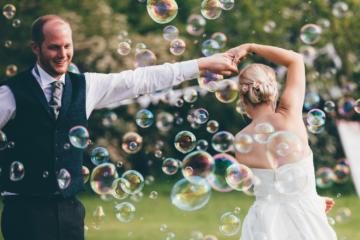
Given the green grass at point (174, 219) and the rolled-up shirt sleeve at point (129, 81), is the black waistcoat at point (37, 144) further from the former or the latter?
the green grass at point (174, 219)

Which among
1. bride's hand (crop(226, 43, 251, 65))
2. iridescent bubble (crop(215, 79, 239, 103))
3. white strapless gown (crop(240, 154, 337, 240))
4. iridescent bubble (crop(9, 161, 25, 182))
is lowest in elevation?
white strapless gown (crop(240, 154, 337, 240))

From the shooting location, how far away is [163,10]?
5.96 meters

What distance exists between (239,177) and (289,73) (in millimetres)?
709

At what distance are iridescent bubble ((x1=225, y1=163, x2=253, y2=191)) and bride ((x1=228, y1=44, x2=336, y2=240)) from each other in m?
0.28

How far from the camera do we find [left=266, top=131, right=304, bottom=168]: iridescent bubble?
4.54 meters

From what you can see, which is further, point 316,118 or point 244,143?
point 316,118

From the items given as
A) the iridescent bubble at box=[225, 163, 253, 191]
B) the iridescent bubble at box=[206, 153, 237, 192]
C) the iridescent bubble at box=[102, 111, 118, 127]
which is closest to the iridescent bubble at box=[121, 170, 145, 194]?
the iridescent bubble at box=[206, 153, 237, 192]

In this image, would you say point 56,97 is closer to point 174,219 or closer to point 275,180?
point 275,180

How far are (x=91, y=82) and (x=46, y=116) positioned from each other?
0.38m

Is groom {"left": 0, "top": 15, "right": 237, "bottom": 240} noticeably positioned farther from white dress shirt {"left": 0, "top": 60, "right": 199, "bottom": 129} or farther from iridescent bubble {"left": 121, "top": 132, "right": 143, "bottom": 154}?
iridescent bubble {"left": 121, "top": 132, "right": 143, "bottom": 154}

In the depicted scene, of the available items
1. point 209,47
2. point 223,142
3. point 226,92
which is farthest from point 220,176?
point 209,47

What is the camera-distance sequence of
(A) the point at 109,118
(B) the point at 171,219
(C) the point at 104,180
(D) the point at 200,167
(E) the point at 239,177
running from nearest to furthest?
(E) the point at 239,177
(D) the point at 200,167
(C) the point at 104,180
(A) the point at 109,118
(B) the point at 171,219

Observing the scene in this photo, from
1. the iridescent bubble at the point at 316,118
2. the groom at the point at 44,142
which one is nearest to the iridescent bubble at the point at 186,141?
the iridescent bubble at the point at 316,118

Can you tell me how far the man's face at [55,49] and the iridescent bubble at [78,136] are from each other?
29cm
